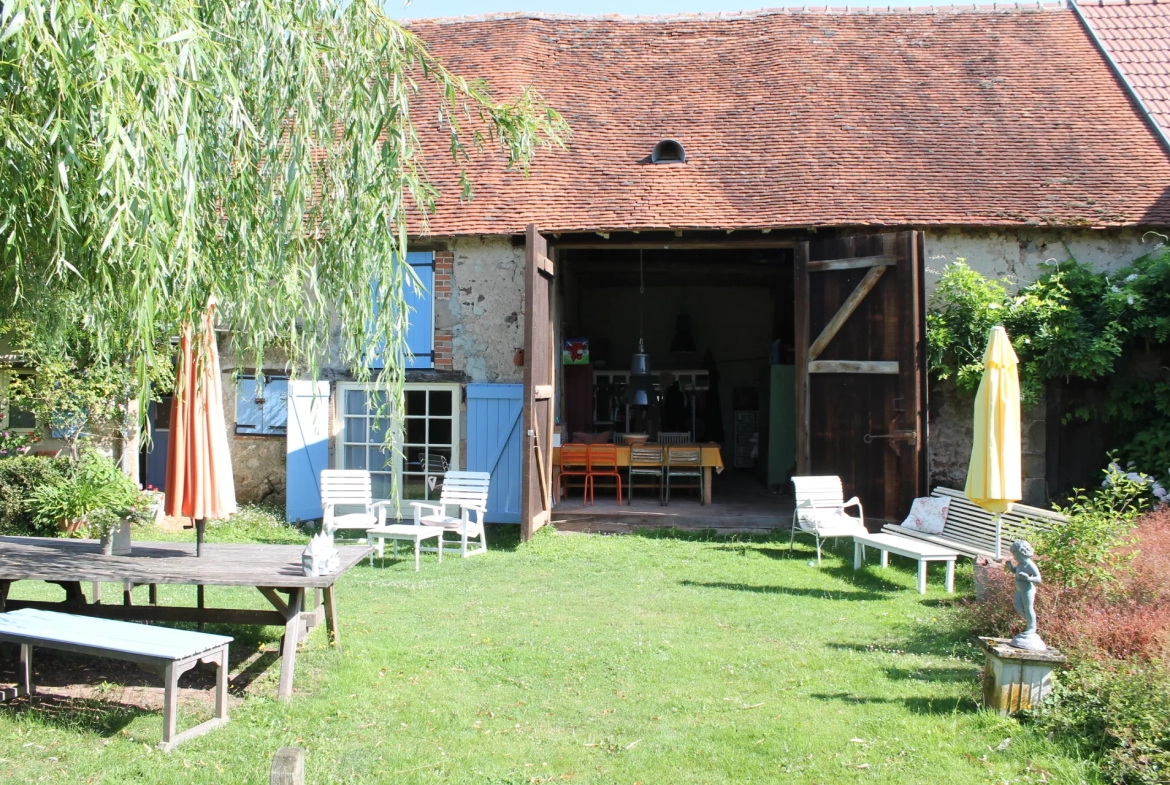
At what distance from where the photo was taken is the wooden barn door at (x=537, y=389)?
930cm

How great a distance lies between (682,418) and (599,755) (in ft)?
40.6

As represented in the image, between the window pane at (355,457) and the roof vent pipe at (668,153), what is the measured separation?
4.78 meters

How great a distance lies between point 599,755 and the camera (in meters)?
4.27

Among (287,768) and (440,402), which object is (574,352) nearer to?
(440,402)

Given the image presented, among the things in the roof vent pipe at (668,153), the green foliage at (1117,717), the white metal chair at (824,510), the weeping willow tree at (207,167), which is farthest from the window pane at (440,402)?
the green foliage at (1117,717)

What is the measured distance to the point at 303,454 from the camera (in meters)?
10.7

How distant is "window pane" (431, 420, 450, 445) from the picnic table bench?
485 centimetres

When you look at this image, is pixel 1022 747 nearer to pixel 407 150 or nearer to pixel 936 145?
pixel 407 150

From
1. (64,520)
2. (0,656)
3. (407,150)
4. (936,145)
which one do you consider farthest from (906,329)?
(64,520)

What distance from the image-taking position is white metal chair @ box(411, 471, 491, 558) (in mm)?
9031

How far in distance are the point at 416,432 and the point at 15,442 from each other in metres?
4.24

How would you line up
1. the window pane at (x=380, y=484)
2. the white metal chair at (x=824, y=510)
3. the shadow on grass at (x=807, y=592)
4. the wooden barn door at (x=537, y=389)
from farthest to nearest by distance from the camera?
the window pane at (x=380, y=484) → the wooden barn door at (x=537, y=389) → the white metal chair at (x=824, y=510) → the shadow on grass at (x=807, y=592)

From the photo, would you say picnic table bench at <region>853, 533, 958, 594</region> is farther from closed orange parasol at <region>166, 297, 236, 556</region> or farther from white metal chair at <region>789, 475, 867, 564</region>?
closed orange parasol at <region>166, 297, 236, 556</region>

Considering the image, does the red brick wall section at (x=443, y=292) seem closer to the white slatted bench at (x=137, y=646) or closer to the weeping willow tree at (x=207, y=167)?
the weeping willow tree at (x=207, y=167)
